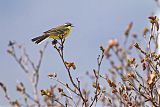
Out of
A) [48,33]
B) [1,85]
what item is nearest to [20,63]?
[1,85]

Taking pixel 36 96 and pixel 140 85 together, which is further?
pixel 36 96

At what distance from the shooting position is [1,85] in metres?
8.26

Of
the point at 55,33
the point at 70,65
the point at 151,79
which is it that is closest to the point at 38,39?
the point at 55,33

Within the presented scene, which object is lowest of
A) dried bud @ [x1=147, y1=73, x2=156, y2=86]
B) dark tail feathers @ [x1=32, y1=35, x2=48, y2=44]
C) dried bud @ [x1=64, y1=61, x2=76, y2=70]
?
dried bud @ [x1=147, y1=73, x2=156, y2=86]

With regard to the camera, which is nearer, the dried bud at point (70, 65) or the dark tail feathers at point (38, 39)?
the dried bud at point (70, 65)

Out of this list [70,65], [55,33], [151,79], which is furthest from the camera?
[55,33]

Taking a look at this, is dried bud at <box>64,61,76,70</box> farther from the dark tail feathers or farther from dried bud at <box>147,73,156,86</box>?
the dark tail feathers

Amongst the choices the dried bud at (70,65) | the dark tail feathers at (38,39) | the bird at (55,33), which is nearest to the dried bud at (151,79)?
the dried bud at (70,65)

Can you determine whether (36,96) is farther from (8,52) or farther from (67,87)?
(67,87)

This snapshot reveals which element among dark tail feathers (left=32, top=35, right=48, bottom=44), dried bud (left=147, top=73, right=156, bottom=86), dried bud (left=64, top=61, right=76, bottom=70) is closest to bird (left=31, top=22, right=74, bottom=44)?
dark tail feathers (left=32, top=35, right=48, bottom=44)

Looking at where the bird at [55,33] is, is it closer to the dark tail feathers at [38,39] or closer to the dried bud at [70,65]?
the dark tail feathers at [38,39]

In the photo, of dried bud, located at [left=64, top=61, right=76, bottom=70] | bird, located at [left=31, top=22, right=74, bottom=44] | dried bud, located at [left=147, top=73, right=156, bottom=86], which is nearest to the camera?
dried bud, located at [left=147, top=73, right=156, bottom=86]

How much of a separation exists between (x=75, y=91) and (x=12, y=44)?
284 inches

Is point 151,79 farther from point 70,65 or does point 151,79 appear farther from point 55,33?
point 55,33
